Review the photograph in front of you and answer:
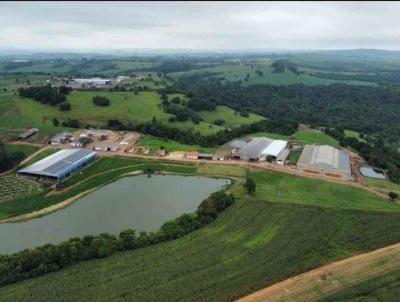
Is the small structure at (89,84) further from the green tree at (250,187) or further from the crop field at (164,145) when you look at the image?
the green tree at (250,187)

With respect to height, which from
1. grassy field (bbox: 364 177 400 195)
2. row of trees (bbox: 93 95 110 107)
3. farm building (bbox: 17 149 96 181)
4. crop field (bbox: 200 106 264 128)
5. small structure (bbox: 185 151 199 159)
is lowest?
crop field (bbox: 200 106 264 128)

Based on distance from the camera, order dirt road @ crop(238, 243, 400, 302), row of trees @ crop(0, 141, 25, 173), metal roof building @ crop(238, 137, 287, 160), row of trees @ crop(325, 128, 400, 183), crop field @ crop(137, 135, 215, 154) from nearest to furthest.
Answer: dirt road @ crop(238, 243, 400, 302) < row of trees @ crop(0, 141, 25, 173) < row of trees @ crop(325, 128, 400, 183) < metal roof building @ crop(238, 137, 287, 160) < crop field @ crop(137, 135, 215, 154)

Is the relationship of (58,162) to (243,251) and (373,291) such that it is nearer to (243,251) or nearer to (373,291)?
(243,251)

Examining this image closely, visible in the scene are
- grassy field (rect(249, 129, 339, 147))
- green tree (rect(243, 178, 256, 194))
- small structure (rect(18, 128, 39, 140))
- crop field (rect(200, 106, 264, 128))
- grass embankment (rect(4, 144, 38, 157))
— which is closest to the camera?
green tree (rect(243, 178, 256, 194))

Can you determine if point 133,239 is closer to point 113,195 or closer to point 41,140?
point 113,195

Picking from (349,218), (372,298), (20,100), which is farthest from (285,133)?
(20,100)

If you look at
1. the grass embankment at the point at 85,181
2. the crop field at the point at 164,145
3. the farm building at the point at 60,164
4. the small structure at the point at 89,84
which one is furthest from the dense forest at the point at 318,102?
the farm building at the point at 60,164

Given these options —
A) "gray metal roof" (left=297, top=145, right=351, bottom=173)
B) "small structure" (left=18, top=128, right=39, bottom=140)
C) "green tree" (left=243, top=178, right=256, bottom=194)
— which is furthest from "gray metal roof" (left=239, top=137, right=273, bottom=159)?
"small structure" (left=18, top=128, right=39, bottom=140)

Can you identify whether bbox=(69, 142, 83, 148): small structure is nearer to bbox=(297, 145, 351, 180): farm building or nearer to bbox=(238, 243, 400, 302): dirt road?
bbox=(297, 145, 351, 180): farm building
